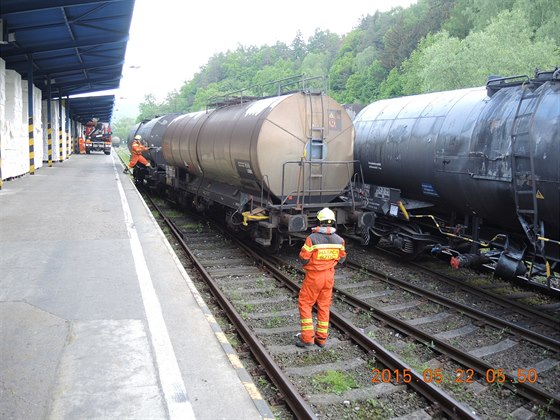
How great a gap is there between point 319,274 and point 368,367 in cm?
124

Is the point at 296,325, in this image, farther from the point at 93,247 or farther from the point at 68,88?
the point at 68,88

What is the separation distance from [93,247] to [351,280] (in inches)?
194

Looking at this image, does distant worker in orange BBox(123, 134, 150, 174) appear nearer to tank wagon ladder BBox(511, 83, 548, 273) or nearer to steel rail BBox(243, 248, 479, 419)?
steel rail BBox(243, 248, 479, 419)

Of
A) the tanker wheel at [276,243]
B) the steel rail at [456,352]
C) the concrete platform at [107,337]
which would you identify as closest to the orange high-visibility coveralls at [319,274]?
the steel rail at [456,352]

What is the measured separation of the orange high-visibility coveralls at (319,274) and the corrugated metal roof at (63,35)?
1300cm

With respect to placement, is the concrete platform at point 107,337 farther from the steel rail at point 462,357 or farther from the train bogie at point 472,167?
the train bogie at point 472,167

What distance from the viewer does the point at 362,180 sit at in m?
10.7

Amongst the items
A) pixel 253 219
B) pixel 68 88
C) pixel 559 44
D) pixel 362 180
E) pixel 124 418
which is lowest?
pixel 124 418

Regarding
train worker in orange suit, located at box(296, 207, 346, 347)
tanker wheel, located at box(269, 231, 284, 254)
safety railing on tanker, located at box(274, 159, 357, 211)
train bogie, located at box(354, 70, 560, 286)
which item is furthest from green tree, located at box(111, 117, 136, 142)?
train worker in orange suit, located at box(296, 207, 346, 347)

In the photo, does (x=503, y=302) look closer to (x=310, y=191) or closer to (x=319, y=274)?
(x=319, y=274)

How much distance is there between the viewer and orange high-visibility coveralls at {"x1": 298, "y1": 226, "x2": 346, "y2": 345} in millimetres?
5801

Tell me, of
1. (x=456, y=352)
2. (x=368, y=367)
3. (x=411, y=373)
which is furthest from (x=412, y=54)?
(x=411, y=373)

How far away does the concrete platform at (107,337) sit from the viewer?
12.6 feet

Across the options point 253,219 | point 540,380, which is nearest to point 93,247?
point 253,219
